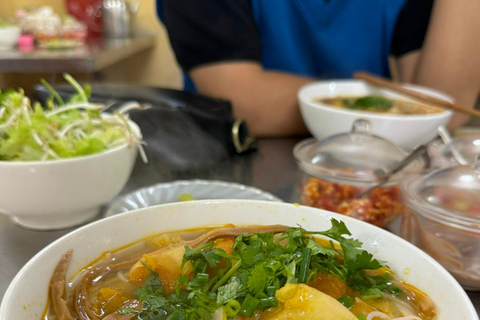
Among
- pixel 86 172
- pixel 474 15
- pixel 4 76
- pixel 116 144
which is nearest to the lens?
pixel 86 172

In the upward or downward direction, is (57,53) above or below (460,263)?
below

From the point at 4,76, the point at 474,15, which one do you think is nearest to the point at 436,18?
the point at 474,15

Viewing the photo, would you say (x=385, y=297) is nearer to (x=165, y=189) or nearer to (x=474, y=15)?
(x=165, y=189)

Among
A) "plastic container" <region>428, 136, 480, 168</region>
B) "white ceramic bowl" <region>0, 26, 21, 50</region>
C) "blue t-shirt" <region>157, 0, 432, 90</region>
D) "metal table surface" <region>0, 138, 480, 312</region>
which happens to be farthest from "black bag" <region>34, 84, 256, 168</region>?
"white ceramic bowl" <region>0, 26, 21, 50</region>

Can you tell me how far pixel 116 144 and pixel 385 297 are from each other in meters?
0.92

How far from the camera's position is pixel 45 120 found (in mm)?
1364

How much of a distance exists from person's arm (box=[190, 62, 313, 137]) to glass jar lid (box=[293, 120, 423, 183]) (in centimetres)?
93

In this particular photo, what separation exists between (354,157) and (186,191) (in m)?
0.54

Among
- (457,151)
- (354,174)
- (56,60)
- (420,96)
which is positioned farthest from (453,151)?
(56,60)

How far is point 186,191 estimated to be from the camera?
4.51ft

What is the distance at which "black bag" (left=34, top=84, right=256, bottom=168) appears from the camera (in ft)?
5.48

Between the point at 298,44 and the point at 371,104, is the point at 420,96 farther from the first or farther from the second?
the point at 298,44

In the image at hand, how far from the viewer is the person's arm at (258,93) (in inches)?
91.5

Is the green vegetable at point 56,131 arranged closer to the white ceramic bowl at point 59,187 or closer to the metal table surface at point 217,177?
the white ceramic bowl at point 59,187
